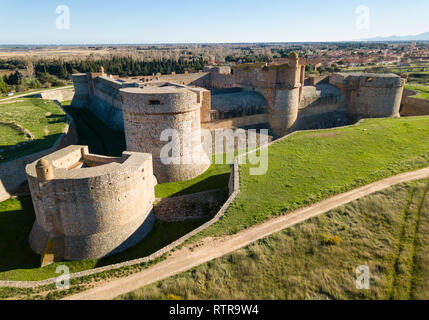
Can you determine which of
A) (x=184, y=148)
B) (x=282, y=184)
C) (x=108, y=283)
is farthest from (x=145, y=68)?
(x=108, y=283)

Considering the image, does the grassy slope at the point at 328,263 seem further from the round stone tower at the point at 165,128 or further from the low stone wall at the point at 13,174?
the low stone wall at the point at 13,174

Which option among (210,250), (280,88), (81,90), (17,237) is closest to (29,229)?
(17,237)

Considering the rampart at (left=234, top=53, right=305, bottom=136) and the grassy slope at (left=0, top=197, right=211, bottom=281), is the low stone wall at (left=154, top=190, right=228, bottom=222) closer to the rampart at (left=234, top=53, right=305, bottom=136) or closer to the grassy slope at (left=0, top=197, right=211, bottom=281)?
the grassy slope at (left=0, top=197, right=211, bottom=281)

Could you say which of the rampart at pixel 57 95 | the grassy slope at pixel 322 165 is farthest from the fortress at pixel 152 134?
the rampart at pixel 57 95

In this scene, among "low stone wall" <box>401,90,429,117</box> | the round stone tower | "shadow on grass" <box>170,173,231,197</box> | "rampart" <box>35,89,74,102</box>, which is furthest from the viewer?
"rampart" <box>35,89,74,102</box>

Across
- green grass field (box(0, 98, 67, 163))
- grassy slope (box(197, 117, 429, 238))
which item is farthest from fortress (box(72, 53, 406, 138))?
green grass field (box(0, 98, 67, 163))

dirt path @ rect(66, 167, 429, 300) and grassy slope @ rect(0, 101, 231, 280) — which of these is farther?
grassy slope @ rect(0, 101, 231, 280)

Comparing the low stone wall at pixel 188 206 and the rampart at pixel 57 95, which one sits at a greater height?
the rampart at pixel 57 95

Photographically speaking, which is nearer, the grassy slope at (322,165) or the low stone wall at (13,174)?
the grassy slope at (322,165)

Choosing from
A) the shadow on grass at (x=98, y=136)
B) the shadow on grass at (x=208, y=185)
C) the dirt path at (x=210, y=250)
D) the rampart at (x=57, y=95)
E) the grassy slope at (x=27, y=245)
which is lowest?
the grassy slope at (x=27, y=245)
